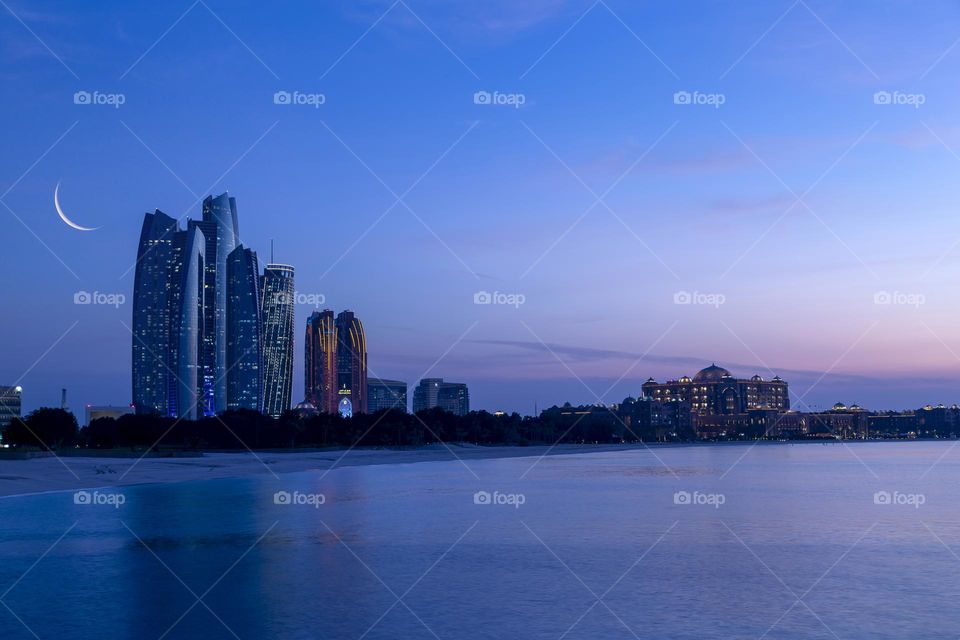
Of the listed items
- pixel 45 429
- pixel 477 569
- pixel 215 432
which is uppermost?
pixel 45 429

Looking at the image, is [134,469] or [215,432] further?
[215,432]

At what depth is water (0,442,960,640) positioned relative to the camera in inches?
881

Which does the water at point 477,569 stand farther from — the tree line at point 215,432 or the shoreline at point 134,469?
the tree line at point 215,432

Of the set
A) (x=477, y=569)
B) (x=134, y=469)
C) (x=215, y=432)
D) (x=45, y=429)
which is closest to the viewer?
(x=477, y=569)

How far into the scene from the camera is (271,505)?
53.4 metres

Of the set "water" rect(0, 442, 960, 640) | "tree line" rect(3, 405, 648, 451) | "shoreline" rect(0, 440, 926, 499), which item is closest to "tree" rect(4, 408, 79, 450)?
"tree line" rect(3, 405, 648, 451)

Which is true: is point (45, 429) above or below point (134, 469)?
above

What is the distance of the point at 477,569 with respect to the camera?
3023 cm

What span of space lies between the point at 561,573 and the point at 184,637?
12872 mm

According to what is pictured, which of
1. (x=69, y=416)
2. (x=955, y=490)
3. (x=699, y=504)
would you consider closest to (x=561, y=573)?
(x=699, y=504)

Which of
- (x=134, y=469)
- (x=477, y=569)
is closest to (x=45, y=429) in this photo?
(x=134, y=469)

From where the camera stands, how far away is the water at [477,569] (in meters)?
22.4

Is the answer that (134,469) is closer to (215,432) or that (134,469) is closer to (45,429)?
(45,429)

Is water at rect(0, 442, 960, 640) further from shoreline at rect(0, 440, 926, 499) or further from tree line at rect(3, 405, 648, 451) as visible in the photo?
tree line at rect(3, 405, 648, 451)
